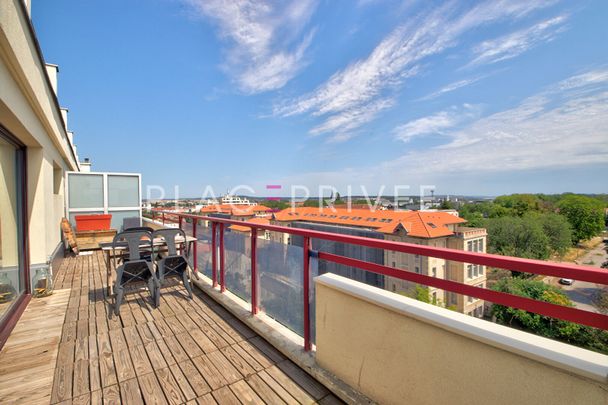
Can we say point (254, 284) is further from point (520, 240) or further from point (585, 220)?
point (585, 220)

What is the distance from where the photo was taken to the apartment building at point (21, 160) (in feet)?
7.18

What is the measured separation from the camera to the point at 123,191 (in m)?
8.53

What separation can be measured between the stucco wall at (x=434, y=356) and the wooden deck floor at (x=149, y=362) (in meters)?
0.36

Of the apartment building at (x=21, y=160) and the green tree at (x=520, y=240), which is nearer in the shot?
the apartment building at (x=21, y=160)

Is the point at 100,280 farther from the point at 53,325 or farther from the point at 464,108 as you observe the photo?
the point at 464,108

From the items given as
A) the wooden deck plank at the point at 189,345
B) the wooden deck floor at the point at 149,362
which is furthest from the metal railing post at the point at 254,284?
the wooden deck plank at the point at 189,345

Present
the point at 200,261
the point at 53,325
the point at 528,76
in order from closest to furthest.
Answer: the point at 53,325 → the point at 200,261 → the point at 528,76

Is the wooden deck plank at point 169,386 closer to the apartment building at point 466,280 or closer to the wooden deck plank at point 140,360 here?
the wooden deck plank at point 140,360

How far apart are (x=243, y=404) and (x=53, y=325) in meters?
2.44

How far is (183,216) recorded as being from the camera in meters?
4.50

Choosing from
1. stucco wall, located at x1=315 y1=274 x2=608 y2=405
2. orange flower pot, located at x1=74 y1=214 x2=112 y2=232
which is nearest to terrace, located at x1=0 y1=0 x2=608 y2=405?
stucco wall, located at x1=315 y1=274 x2=608 y2=405

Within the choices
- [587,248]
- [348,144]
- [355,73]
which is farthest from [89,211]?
[587,248]

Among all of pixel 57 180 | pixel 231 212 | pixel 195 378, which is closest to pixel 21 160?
pixel 57 180

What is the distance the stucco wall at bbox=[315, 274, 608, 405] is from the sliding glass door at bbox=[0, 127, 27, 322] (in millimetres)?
3197
